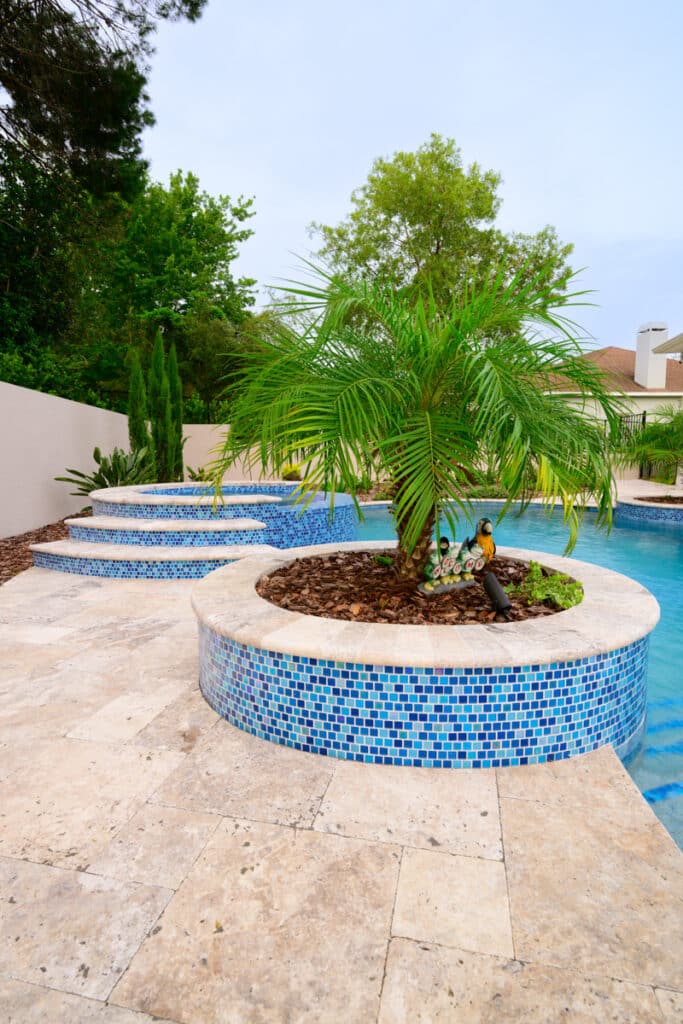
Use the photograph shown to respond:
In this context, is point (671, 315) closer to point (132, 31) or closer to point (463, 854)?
point (132, 31)

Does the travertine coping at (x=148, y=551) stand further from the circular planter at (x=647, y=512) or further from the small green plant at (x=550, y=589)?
the circular planter at (x=647, y=512)

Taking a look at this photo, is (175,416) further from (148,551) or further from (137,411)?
(148,551)

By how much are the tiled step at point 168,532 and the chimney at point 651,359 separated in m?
22.6

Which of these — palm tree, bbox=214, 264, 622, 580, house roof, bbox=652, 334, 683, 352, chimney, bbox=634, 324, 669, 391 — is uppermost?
chimney, bbox=634, 324, 669, 391

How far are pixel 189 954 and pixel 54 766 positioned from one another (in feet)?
4.05

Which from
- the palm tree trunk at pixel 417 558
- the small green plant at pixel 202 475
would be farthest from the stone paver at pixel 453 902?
the small green plant at pixel 202 475

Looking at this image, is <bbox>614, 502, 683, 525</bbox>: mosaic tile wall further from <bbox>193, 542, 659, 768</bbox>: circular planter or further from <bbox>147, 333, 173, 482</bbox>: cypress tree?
<bbox>147, 333, 173, 482</bbox>: cypress tree

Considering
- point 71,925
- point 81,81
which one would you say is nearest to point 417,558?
point 71,925

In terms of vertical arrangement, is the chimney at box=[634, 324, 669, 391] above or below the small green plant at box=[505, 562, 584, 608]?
above

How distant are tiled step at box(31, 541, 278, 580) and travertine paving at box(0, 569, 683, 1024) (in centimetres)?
324

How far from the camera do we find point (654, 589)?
6.14 metres

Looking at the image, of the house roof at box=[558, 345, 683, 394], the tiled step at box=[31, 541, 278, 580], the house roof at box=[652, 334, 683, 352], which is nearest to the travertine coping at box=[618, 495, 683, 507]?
the house roof at box=[652, 334, 683, 352]

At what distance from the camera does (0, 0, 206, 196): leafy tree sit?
8750 mm

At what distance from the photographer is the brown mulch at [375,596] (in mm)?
3066
